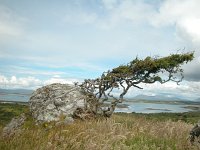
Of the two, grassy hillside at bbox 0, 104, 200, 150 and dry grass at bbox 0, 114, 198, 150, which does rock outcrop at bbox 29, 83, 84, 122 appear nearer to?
grassy hillside at bbox 0, 104, 200, 150

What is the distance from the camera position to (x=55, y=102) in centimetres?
1617

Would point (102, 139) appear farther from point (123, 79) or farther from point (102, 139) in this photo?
point (123, 79)

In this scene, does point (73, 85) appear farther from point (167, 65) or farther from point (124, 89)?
point (167, 65)

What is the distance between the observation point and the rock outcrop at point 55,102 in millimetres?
15336

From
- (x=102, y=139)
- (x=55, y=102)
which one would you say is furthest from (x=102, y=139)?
(x=55, y=102)

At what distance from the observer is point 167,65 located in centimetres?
2616

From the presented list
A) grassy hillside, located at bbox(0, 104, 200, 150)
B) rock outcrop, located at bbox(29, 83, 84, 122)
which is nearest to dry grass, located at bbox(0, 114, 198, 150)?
grassy hillside, located at bbox(0, 104, 200, 150)

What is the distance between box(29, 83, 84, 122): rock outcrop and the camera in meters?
15.3

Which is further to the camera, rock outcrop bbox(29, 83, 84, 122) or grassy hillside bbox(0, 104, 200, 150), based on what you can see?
rock outcrop bbox(29, 83, 84, 122)

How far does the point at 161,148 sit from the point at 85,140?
8.15 ft

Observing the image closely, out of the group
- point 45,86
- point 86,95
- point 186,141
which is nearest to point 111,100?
point 86,95

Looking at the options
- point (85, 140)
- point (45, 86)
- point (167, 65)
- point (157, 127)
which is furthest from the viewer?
point (167, 65)

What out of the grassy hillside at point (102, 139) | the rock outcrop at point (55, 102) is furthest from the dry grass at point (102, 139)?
the rock outcrop at point (55, 102)

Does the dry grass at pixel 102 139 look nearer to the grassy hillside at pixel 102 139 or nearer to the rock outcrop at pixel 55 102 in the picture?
the grassy hillside at pixel 102 139
